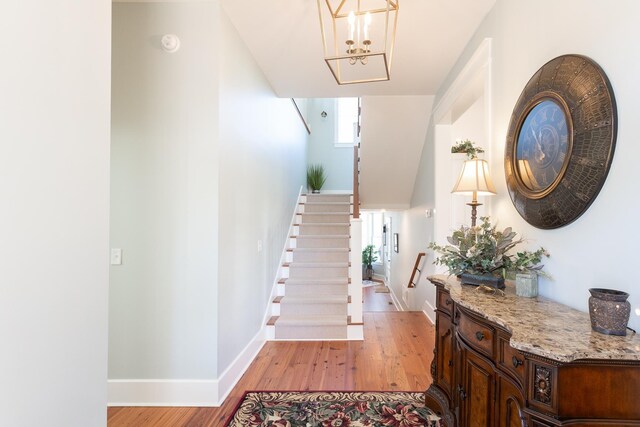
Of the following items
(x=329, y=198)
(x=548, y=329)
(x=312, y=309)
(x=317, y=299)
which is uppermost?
(x=329, y=198)

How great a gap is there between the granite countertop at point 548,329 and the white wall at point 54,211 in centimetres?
149

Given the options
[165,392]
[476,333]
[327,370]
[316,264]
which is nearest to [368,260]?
[316,264]

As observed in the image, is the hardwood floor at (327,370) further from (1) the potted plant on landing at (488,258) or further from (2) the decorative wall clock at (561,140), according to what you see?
(2) the decorative wall clock at (561,140)

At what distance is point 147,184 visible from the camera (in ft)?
7.57

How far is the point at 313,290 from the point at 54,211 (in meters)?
3.24

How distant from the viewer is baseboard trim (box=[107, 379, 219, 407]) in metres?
2.29

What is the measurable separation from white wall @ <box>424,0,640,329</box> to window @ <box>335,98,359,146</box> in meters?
5.63

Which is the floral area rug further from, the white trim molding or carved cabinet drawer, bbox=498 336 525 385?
the white trim molding

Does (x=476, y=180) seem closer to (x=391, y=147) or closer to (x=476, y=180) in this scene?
(x=476, y=180)

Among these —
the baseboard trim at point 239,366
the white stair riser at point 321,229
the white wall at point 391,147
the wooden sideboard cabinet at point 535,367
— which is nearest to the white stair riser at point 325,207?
the white wall at point 391,147

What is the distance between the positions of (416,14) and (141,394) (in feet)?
11.5

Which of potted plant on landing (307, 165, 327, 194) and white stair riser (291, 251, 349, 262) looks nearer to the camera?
white stair riser (291, 251, 349, 262)

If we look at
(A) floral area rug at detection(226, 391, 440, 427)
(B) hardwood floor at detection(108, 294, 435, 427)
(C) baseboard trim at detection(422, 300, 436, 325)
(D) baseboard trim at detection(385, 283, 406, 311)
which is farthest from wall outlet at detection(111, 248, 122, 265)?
(D) baseboard trim at detection(385, 283, 406, 311)

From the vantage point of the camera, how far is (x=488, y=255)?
1.79 metres
